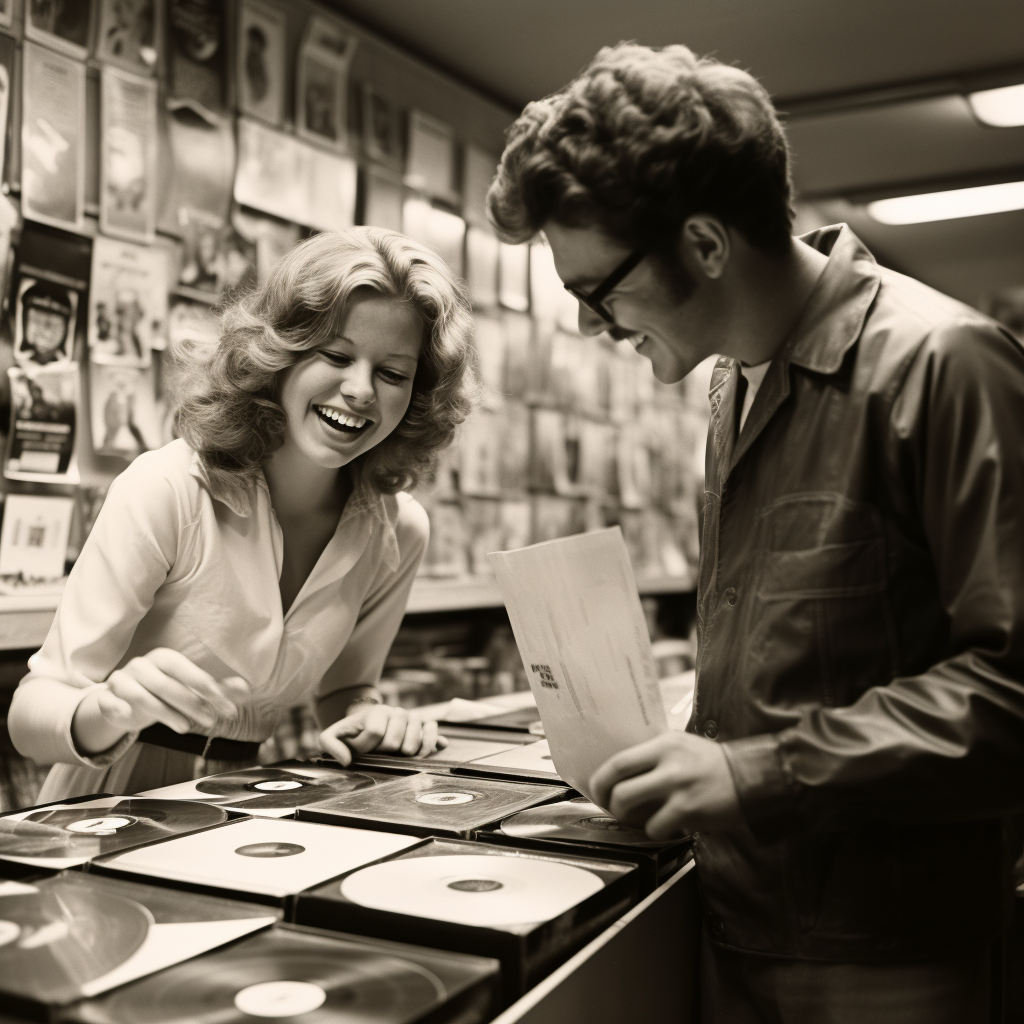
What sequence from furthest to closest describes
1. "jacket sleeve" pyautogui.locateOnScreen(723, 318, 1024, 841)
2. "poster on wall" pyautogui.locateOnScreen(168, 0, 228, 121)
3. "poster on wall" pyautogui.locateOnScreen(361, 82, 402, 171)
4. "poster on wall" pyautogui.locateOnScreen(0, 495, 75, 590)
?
"poster on wall" pyautogui.locateOnScreen(361, 82, 402, 171) → "poster on wall" pyautogui.locateOnScreen(168, 0, 228, 121) → "poster on wall" pyautogui.locateOnScreen(0, 495, 75, 590) → "jacket sleeve" pyautogui.locateOnScreen(723, 318, 1024, 841)

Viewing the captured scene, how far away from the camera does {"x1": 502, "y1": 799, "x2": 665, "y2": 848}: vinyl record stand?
4.01 ft

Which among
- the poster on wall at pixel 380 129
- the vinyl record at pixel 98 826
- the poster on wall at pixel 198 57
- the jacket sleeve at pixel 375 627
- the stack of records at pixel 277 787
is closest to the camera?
the vinyl record at pixel 98 826

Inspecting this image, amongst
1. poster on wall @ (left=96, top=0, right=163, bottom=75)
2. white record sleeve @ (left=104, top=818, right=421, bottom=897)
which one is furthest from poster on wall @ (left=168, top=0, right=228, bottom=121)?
white record sleeve @ (left=104, top=818, right=421, bottom=897)

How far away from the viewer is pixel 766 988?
1114mm

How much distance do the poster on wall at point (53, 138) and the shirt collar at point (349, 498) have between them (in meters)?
0.98

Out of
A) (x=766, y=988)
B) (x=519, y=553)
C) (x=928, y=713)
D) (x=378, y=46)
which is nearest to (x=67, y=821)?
(x=519, y=553)

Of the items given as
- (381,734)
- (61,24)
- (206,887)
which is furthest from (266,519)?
(61,24)

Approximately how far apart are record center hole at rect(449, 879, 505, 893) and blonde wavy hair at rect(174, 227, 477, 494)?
91 cm

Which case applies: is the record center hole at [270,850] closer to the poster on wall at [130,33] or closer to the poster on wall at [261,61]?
the poster on wall at [130,33]

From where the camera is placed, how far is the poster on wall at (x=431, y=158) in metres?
3.53

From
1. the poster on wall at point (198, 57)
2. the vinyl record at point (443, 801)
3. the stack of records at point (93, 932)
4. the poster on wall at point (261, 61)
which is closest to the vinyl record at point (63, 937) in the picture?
the stack of records at point (93, 932)

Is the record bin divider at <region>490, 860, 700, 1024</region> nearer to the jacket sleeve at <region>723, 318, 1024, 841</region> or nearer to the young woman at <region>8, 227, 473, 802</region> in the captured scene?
the jacket sleeve at <region>723, 318, 1024, 841</region>

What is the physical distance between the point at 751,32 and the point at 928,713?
2743 mm

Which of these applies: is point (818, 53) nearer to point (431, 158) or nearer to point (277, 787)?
point (431, 158)
